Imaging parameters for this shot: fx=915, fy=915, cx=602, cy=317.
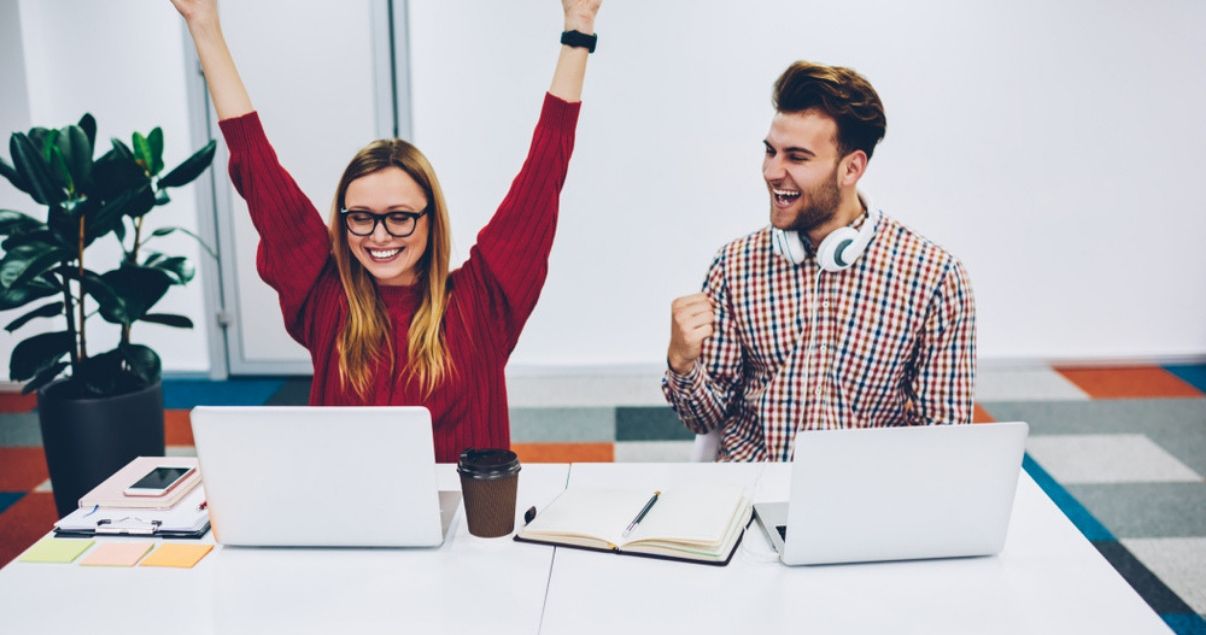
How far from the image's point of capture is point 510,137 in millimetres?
4176

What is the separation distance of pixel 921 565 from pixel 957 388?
613 millimetres

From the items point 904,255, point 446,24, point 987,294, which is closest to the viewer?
point 904,255

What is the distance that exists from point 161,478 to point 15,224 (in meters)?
1.44

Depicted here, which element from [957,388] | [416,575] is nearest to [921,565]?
[957,388]

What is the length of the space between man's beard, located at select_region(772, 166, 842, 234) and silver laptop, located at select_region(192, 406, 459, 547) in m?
1.04

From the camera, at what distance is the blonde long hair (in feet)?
5.96

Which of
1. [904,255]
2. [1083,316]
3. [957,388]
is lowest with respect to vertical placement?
[1083,316]

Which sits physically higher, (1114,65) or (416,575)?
(1114,65)

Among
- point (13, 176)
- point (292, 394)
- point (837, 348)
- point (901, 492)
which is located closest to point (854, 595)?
point (901, 492)

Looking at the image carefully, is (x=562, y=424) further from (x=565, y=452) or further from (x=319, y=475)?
(x=319, y=475)

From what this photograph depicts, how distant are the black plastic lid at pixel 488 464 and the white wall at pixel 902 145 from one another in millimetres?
2848

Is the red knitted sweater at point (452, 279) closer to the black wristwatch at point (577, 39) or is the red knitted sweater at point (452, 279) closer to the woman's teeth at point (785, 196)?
the black wristwatch at point (577, 39)

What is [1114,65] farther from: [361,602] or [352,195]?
[361,602]

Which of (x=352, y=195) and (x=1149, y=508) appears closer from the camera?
(x=352, y=195)
